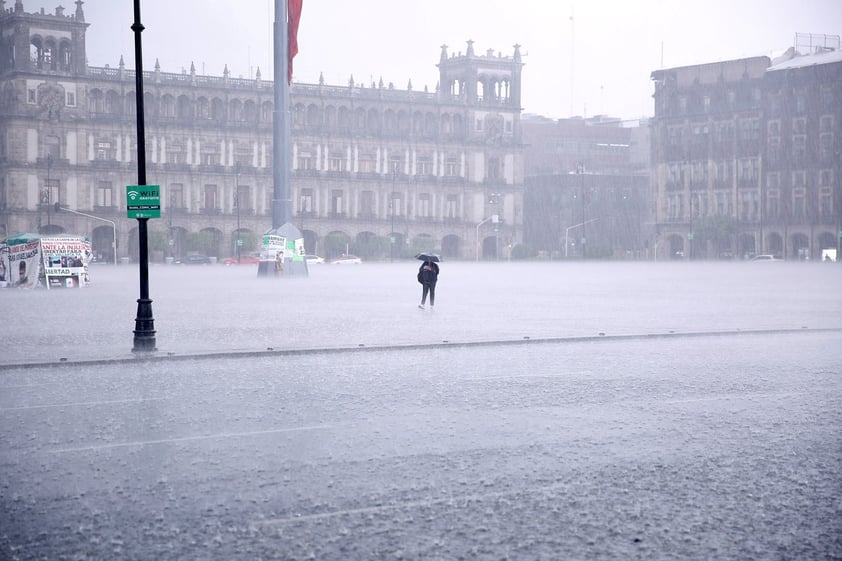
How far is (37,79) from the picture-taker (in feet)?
272

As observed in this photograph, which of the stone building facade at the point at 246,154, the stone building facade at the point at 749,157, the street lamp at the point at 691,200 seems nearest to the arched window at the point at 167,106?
the stone building facade at the point at 246,154

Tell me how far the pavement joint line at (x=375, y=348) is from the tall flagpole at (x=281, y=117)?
25.0m

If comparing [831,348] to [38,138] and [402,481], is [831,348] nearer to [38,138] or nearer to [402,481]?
[402,481]

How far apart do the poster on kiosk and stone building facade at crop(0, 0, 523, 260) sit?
47.5m

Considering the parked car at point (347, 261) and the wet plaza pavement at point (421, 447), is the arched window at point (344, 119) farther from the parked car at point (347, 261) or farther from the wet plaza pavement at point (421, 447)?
the wet plaza pavement at point (421, 447)

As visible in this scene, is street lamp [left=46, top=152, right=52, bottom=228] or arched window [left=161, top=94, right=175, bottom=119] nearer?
street lamp [left=46, top=152, right=52, bottom=228]

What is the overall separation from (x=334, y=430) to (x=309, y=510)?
2354 mm

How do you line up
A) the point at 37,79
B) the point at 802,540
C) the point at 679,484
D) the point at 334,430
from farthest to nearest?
1. the point at 37,79
2. the point at 334,430
3. the point at 679,484
4. the point at 802,540

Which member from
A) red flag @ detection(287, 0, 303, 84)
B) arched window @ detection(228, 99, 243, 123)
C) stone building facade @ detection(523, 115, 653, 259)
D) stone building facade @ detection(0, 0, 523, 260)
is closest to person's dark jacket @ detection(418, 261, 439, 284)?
red flag @ detection(287, 0, 303, 84)

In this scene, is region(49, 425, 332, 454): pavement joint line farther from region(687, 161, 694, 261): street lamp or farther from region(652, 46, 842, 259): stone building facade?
region(687, 161, 694, 261): street lamp

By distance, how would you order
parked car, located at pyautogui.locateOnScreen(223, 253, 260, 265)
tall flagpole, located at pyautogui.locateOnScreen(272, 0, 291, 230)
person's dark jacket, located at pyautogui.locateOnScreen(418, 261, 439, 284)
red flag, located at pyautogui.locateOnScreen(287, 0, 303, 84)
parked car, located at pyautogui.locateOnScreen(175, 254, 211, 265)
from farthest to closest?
parked car, located at pyautogui.locateOnScreen(175, 254, 211, 265)
parked car, located at pyautogui.locateOnScreen(223, 253, 260, 265)
tall flagpole, located at pyautogui.locateOnScreen(272, 0, 291, 230)
red flag, located at pyautogui.locateOnScreen(287, 0, 303, 84)
person's dark jacket, located at pyautogui.locateOnScreen(418, 261, 439, 284)

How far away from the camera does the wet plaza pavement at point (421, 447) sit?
16.5 feet

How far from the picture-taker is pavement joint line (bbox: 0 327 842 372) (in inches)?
496

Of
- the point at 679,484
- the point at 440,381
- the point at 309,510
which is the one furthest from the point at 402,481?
the point at 440,381
